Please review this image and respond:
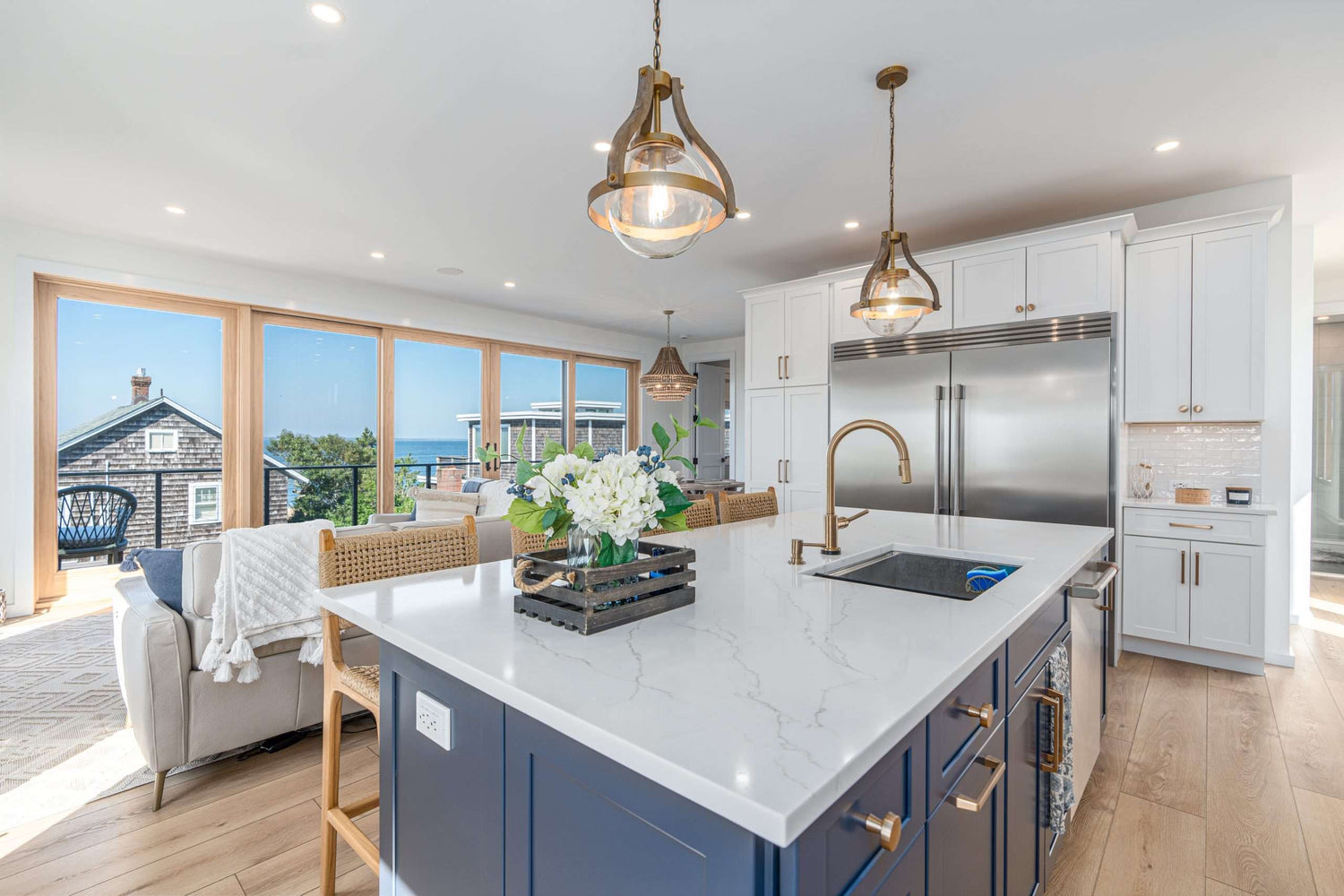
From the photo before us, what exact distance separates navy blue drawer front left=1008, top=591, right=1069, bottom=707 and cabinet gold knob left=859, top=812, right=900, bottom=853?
0.66 meters

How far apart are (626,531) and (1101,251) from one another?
11.7 ft

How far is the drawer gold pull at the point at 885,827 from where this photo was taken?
0.76 m

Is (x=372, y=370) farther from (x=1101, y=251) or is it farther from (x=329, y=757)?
(x=1101, y=251)

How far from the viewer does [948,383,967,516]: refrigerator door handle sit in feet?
12.7

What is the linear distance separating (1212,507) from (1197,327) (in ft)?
3.16

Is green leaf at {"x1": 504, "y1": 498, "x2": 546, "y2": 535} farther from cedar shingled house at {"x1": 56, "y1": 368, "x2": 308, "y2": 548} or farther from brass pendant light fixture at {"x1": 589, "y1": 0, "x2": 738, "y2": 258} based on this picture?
cedar shingled house at {"x1": 56, "y1": 368, "x2": 308, "y2": 548}

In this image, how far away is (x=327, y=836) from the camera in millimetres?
1659

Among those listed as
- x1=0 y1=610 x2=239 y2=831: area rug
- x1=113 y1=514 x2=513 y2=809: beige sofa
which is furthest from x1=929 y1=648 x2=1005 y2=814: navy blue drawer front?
x1=0 y1=610 x2=239 y2=831: area rug

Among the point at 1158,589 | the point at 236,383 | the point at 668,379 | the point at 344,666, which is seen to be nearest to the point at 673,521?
the point at 344,666

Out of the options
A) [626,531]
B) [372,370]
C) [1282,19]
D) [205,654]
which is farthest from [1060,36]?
[372,370]

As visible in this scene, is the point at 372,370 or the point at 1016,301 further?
the point at 372,370

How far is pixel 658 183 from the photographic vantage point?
1.26m

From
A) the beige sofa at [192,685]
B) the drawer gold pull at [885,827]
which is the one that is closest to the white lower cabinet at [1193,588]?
the drawer gold pull at [885,827]

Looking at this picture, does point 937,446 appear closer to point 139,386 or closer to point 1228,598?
point 1228,598
